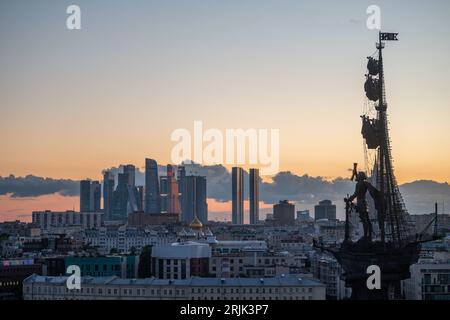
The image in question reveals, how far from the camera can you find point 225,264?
28938 millimetres

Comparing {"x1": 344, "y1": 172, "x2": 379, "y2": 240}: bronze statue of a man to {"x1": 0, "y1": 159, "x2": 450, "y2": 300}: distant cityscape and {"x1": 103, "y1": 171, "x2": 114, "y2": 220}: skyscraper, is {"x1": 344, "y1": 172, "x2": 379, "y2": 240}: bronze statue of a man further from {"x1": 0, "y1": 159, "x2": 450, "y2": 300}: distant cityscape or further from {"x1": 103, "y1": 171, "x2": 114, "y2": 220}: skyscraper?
{"x1": 103, "y1": 171, "x2": 114, "y2": 220}: skyscraper

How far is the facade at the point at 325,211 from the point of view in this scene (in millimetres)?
71438

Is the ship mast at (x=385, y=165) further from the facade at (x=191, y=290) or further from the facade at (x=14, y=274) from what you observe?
the facade at (x=14, y=274)

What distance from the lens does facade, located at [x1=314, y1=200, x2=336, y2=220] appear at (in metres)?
71.4

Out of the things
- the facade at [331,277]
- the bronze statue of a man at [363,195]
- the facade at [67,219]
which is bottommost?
the facade at [331,277]

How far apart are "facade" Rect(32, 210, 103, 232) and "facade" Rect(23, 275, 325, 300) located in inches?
1835

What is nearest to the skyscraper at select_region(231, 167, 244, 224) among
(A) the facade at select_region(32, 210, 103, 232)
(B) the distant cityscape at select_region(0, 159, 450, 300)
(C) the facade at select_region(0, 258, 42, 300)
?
(B) the distant cityscape at select_region(0, 159, 450, 300)

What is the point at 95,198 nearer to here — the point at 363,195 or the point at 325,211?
the point at 325,211

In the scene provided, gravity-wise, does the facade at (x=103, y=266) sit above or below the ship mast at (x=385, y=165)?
below

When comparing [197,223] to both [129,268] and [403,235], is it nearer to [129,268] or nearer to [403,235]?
[129,268]

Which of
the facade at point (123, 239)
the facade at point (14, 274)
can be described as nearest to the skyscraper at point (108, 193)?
the facade at point (123, 239)

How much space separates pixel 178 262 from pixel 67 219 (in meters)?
43.1

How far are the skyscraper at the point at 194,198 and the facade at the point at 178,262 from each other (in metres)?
19.6
